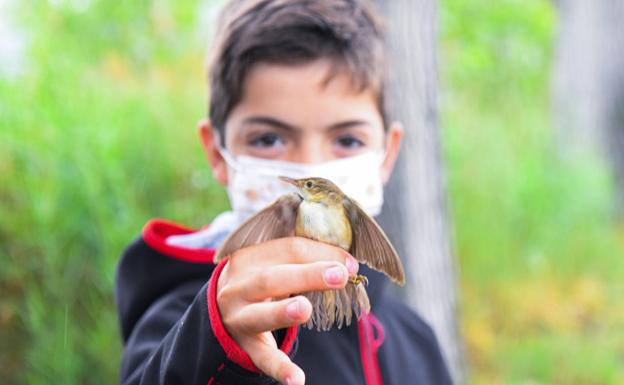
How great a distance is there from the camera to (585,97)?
8.15 m

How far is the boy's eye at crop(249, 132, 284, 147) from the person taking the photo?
1.73 meters

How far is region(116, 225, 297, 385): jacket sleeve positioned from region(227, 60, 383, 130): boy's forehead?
1.40ft

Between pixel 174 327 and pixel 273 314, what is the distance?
0.36m

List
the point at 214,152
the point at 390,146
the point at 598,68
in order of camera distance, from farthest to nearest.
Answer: the point at 598,68, the point at 390,146, the point at 214,152

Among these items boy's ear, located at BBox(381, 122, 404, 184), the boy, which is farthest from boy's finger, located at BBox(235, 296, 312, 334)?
boy's ear, located at BBox(381, 122, 404, 184)

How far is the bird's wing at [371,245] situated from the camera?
1053 millimetres

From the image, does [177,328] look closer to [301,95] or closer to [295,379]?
[295,379]

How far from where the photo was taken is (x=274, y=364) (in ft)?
→ 3.46

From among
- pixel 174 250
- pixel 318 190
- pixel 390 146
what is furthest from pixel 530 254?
pixel 318 190

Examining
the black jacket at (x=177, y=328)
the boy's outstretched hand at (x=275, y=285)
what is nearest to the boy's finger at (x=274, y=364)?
the boy's outstretched hand at (x=275, y=285)

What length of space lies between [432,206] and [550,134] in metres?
4.64

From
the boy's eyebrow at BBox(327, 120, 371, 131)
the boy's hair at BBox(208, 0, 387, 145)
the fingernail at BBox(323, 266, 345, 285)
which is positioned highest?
the boy's hair at BBox(208, 0, 387, 145)

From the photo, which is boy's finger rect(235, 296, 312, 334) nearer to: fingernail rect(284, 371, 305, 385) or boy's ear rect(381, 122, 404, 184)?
fingernail rect(284, 371, 305, 385)

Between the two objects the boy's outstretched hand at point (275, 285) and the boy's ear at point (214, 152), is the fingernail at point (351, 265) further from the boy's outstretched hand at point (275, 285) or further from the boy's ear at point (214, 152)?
the boy's ear at point (214, 152)
